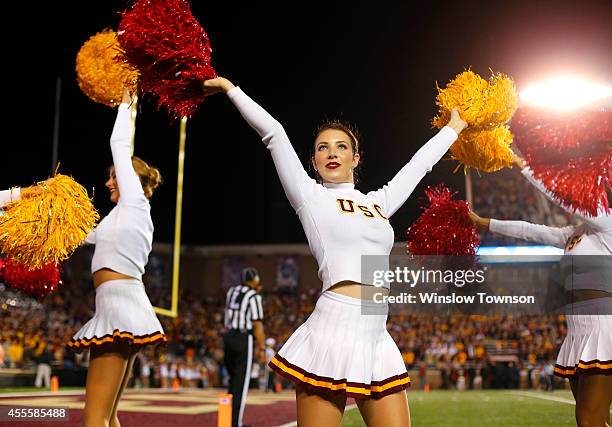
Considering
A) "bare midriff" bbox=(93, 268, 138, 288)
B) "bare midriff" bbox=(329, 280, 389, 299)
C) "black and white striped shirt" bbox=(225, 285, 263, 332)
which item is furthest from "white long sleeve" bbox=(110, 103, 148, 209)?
"black and white striped shirt" bbox=(225, 285, 263, 332)

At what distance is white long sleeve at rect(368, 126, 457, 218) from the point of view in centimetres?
286

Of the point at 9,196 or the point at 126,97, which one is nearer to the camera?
the point at 9,196

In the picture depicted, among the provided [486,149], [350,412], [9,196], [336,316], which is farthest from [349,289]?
[350,412]

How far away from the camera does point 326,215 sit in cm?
263

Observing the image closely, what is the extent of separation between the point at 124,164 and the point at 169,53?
0.97m

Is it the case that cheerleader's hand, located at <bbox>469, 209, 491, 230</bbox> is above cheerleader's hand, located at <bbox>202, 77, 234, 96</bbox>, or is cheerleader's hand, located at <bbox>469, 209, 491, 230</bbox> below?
below

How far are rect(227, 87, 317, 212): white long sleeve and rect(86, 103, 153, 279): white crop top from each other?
1.06 metres

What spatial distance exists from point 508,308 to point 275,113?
6700mm

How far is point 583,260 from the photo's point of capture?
3.46 metres

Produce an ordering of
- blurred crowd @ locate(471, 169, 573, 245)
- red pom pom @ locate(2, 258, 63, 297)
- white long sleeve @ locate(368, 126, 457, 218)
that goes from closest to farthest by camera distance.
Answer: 1. white long sleeve @ locate(368, 126, 457, 218)
2. red pom pom @ locate(2, 258, 63, 297)
3. blurred crowd @ locate(471, 169, 573, 245)

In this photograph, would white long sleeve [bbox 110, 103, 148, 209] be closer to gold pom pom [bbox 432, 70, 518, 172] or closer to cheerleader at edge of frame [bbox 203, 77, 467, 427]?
cheerleader at edge of frame [bbox 203, 77, 467, 427]

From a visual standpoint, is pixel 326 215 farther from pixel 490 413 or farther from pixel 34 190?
pixel 490 413

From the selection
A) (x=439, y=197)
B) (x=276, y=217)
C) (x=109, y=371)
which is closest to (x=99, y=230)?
(x=109, y=371)

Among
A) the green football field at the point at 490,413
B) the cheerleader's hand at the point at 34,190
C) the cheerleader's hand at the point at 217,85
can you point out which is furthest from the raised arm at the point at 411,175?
the green football field at the point at 490,413
